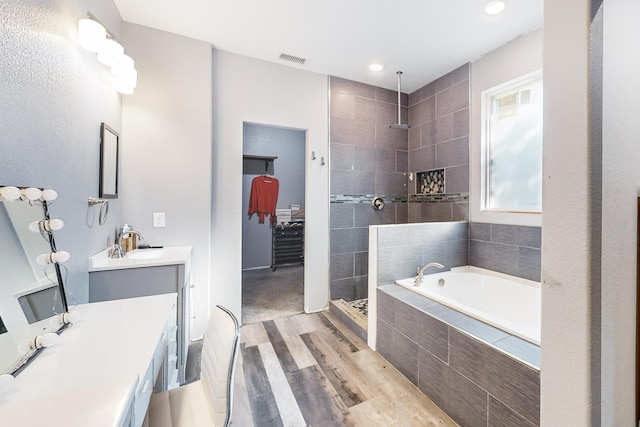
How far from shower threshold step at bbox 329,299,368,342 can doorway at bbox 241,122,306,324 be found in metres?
1.30

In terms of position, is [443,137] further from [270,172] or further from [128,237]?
[128,237]

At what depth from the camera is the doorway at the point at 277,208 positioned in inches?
182

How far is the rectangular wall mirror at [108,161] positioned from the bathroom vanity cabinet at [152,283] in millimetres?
515

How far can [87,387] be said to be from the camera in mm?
706

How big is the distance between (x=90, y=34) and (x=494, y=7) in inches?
Result: 105

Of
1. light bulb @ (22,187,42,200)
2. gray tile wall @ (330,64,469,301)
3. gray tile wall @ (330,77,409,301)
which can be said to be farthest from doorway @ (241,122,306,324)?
light bulb @ (22,187,42,200)

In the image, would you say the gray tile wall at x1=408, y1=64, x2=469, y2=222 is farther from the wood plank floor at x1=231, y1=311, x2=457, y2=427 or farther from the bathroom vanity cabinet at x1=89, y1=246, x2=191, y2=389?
the bathroom vanity cabinet at x1=89, y1=246, x2=191, y2=389

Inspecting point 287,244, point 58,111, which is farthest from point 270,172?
point 58,111

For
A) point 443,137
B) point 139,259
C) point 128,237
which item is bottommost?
point 139,259

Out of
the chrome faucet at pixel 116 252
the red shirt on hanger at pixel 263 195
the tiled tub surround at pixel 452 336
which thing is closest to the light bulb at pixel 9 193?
the chrome faucet at pixel 116 252

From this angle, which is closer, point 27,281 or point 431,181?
point 27,281

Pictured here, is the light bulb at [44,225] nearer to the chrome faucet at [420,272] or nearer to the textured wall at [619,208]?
the textured wall at [619,208]

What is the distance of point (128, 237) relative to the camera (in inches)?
81.2

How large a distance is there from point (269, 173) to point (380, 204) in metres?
2.36
